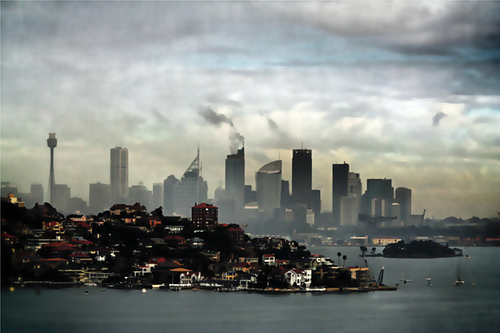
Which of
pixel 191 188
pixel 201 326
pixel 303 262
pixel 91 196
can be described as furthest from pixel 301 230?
pixel 201 326

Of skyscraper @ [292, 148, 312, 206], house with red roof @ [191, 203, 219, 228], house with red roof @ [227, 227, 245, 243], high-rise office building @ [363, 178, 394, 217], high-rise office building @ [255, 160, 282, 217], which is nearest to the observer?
house with red roof @ [227, 227, 245, 243]

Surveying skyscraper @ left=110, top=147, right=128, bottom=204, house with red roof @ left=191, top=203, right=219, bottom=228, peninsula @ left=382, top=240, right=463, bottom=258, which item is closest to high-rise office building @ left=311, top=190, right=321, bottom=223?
peninsula @ left=382, top=240, right=463, bottom=258

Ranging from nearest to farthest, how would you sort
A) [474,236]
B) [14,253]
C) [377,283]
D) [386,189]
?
1. [14,253]
2. [377,283]
3. [474,236]
4. [386,189]

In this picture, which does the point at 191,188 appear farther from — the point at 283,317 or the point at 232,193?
the point at 283,317

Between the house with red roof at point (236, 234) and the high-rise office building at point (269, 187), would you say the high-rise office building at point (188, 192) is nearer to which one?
the high-rise office building at point (269, 187)

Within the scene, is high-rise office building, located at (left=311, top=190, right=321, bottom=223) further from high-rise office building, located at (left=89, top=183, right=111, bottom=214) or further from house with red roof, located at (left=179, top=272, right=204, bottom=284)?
house with red roof, located at (left=179, top=272, right=204, bottom=284)

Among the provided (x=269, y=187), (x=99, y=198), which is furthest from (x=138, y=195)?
(x=269, y=187)
